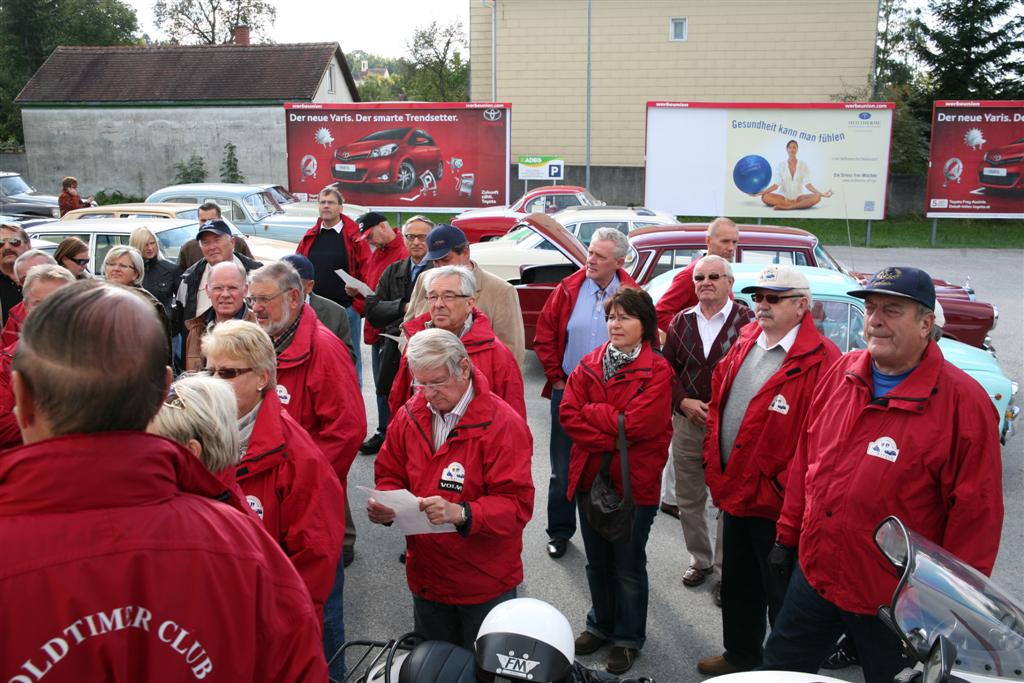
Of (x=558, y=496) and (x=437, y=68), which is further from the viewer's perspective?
(x=437, y=68)

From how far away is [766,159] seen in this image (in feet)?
76.3

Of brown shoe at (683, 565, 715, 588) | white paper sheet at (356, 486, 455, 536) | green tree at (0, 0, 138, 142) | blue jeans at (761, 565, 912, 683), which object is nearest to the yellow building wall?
green tree at (0, 0, 138, 142)

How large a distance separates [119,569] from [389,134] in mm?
24323

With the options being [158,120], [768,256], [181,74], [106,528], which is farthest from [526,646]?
[181,74]

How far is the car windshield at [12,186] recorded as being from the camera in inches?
894

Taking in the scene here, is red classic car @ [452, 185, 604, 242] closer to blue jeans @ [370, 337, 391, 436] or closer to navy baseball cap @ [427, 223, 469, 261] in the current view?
blue jeans @ [370, 337, 391, 436]

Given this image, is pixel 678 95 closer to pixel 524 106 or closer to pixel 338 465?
pixel 524 106

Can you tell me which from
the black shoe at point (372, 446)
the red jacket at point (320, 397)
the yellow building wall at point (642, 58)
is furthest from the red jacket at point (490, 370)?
the yellow building wall at point (642, 58)

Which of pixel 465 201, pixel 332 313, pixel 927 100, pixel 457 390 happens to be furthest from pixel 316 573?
pixel 927 100

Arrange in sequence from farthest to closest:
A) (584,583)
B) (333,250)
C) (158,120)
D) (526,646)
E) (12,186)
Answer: (158,120)
(12,186)
(333,250)
(584,583)
(526,646)

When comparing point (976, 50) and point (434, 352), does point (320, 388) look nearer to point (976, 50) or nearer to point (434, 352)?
point (434, 352)

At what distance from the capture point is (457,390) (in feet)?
11.2

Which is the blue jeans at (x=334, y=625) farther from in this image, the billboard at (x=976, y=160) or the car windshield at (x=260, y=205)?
the billboard at (x=976, y=160)

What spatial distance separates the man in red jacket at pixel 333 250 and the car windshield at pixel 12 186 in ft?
61.1
